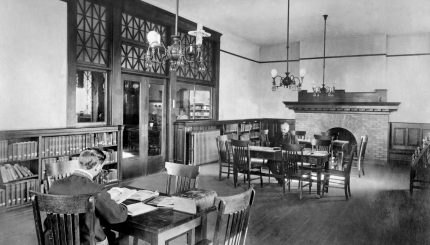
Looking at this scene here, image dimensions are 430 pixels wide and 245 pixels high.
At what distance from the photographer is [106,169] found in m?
6.13

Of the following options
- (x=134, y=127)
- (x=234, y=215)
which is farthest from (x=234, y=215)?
(x=134, y=127)

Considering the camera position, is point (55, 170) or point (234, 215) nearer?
point (234, 215)

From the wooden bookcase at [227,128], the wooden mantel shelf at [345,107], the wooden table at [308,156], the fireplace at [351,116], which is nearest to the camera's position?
the wooden table at [308,156]

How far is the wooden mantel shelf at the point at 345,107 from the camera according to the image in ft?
31.2

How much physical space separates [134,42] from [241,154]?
121 inches

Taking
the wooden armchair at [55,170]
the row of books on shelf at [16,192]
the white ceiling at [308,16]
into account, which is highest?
the white ceiling at [308,16]

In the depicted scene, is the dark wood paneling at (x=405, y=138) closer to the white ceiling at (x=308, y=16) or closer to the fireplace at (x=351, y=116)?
the fireplace at (x=351, y=116)

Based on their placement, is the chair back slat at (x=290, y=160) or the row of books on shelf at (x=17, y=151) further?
the chair back slat at (x=290, y=160)

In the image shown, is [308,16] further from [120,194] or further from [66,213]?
[66,213]

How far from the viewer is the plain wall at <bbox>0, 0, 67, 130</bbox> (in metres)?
4.73

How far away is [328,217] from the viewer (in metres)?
4.68

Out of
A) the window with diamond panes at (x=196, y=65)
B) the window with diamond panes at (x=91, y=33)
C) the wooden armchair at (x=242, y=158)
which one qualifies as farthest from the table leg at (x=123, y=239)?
the window with diamond panes at (x=196, y=65)

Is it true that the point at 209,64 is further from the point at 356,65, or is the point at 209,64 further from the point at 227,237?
the point at 227,237

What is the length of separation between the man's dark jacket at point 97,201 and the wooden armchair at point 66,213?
0.24 feet
